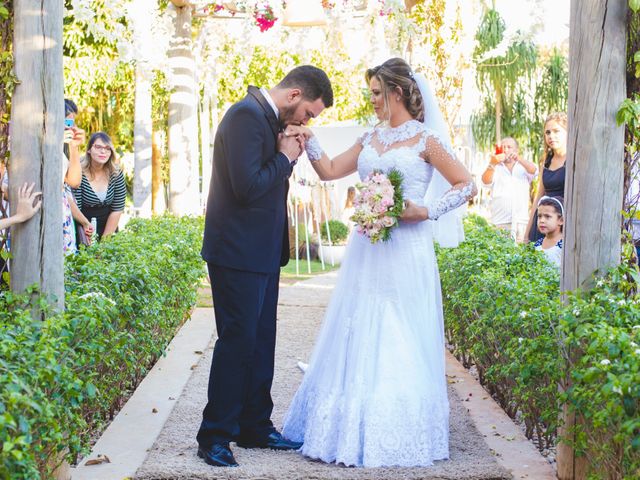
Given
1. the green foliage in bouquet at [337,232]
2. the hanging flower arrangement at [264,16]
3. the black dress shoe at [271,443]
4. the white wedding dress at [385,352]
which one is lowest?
the green foliage in bouquet at [337,232]

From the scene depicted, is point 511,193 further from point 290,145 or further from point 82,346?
point 82,346

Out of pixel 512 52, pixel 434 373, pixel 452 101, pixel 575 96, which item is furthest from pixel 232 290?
pixel 512 52

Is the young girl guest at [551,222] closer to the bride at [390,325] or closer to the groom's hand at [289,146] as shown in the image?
the bride at [390,325]

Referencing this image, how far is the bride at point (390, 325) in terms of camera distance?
15.7 feet

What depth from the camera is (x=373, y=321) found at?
503 centimetres

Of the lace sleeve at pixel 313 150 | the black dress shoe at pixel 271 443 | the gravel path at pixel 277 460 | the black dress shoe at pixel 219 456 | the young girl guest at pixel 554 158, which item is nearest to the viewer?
the gravel path at pixel 277 460

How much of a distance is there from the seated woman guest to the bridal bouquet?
391cm

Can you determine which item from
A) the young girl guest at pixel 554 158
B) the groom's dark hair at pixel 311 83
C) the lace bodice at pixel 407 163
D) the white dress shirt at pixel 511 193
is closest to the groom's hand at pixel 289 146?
the groom's dark hair at pixel 311 83

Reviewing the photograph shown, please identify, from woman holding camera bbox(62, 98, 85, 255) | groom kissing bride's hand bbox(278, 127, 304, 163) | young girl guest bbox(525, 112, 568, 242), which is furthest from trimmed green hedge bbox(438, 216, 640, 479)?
woman holding camera bbox(62, 98, 85, 255)

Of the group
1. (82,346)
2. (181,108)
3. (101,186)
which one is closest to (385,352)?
(82,346)

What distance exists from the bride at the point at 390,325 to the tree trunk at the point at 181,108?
731 cm

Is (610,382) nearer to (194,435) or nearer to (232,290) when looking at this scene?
(232,290)

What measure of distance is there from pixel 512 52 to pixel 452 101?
25.5 meters

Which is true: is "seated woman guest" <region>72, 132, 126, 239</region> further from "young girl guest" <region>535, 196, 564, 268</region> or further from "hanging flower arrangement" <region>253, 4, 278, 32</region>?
"hanging flower arrangement" <region>253, 4, 278, 32</region>
